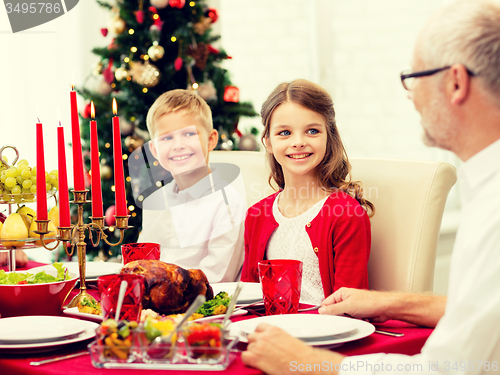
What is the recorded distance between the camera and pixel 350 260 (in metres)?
1.51

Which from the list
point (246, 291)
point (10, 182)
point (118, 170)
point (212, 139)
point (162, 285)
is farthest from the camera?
point (212, 139)

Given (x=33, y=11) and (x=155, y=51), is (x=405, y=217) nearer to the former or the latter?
(x=155, y=51)

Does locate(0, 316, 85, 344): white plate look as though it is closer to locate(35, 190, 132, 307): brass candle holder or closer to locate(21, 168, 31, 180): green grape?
locate(35, 190, 132, 307): brass candle holder

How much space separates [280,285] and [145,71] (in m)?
2.28

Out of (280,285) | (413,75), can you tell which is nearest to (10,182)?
(280,285)

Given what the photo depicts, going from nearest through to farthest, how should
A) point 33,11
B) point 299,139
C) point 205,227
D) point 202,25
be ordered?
point 299,139 < point 205,227 < point 202,25 < point 33,11

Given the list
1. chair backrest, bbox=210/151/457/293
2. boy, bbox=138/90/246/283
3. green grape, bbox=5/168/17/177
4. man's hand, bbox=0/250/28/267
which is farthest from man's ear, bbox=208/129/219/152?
green grape, bbox=5/168/17/177

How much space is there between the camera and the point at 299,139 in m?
1.69

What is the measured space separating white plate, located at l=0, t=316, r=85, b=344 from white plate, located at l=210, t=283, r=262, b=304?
35 cm

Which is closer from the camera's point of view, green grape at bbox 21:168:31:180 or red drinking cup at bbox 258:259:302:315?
red drinking cup at bbox 258:259:302:315

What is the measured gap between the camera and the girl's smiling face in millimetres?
1688

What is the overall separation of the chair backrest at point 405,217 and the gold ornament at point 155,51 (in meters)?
1.77

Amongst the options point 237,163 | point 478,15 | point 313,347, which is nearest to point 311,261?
point 237,163

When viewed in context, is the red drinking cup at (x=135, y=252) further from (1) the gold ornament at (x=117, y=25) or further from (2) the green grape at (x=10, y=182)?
(1) the gold ornament at (x=117, y=25)
